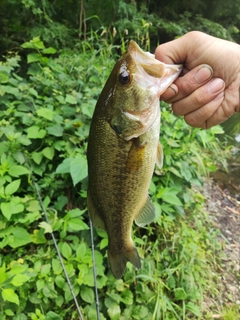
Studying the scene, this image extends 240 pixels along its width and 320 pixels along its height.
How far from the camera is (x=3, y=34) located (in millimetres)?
5656

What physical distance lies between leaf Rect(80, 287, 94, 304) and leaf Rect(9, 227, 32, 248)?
1.84 ft

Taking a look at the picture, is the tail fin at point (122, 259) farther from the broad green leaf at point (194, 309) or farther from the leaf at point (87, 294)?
the broad green leaf at point (194, 309)

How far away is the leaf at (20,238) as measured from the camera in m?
2.29

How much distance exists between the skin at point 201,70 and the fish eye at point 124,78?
305mm

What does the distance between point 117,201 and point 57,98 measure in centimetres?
187

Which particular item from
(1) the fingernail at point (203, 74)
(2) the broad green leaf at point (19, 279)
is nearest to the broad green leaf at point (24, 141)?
(2) the broad green leaf at point (19, 279)

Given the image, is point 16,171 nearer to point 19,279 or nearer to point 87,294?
point 19,279

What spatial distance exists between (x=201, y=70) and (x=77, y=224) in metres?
1.45

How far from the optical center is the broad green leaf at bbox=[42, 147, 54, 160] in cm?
282

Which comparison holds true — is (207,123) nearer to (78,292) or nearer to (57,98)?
(78,292)

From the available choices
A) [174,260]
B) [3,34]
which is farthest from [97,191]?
[3,34]

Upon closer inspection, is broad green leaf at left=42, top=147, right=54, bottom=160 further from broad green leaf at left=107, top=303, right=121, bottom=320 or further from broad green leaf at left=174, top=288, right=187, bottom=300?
broad green leaf at left=174, top=288, right=187, bottom=300

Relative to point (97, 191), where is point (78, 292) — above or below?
below

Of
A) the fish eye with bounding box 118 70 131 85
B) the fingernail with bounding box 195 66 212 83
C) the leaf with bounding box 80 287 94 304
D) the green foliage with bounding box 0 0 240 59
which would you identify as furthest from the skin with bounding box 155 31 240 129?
the green foliage with bounding box 0 0 240 59
